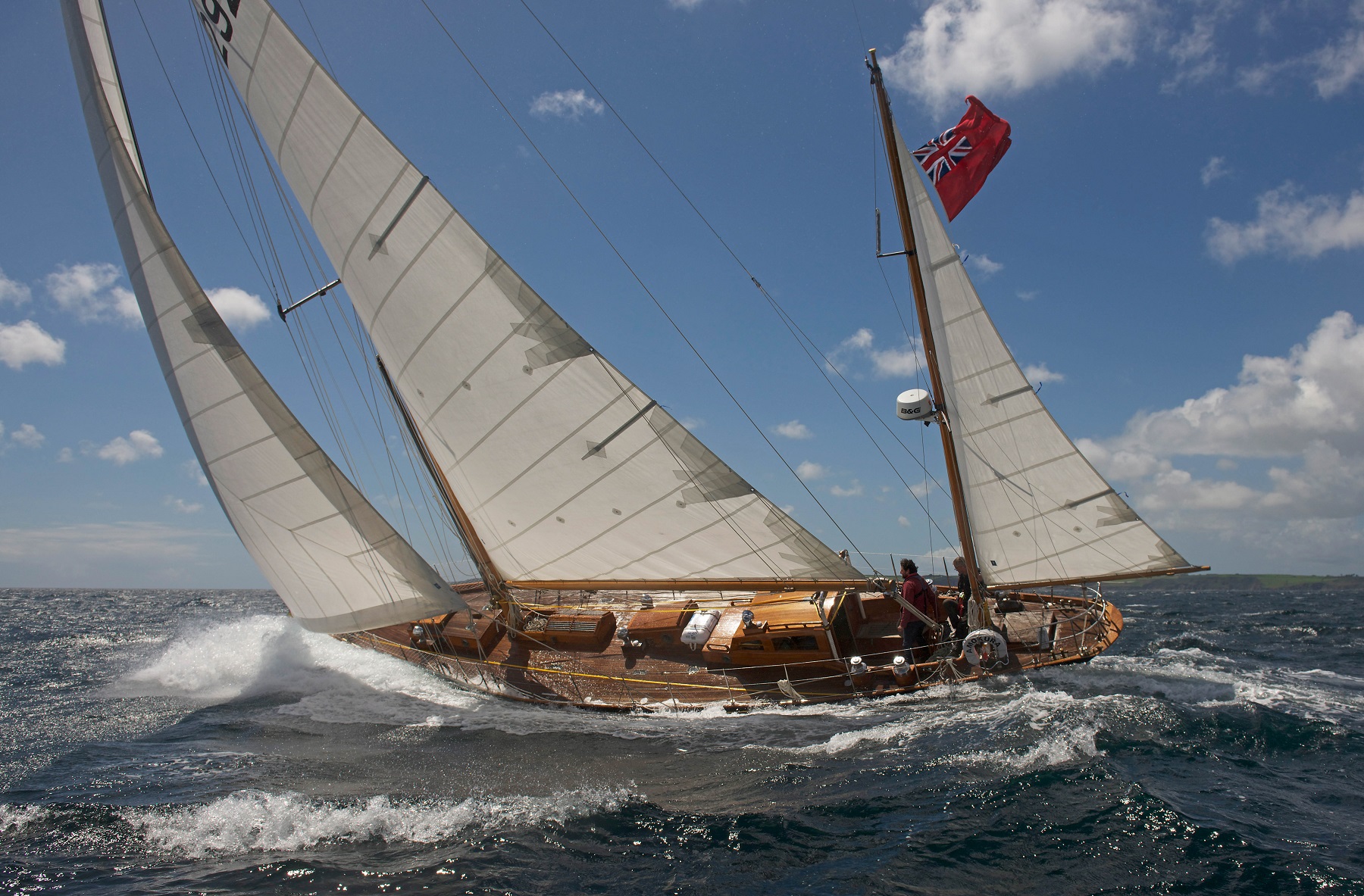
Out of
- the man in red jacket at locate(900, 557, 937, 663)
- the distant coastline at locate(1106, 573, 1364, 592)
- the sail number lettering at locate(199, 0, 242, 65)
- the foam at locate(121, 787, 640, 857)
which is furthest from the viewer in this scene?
the distant coastline at locate(1106, 573, 1364, 592)

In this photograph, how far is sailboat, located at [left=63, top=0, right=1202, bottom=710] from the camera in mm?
12641

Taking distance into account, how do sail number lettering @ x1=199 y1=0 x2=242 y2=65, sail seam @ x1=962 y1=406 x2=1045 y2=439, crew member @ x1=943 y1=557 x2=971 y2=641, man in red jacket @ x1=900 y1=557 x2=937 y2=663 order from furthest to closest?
1. crew member @ x1=943 y1=557 x2=971 y2=641
2. sail seam @ x1=962 y1=406 x2=1045 y2=439
3. sail number lettering @ x1=199 y1=0 x2=242 y2=65
4. man in red jacket @ x1=900 y1=557 x2=937 y2=663

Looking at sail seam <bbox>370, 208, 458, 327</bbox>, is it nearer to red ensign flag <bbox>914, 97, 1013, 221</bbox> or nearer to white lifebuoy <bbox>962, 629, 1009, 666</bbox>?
red ensign flag <bbox>914, 97, 1013, 221</bbox>

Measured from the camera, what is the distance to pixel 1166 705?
1114 centimetres

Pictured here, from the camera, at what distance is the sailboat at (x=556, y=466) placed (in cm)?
1264

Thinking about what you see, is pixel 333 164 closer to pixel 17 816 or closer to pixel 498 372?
pixel 498 372

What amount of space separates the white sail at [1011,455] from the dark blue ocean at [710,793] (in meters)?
2.31

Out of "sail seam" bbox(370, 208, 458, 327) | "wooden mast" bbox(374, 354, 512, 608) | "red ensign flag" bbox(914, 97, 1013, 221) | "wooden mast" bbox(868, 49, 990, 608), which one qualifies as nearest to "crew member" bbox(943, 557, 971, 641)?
"wooden mast" bbox(868, 49, 990, 608)

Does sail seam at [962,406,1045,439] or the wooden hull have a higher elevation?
sail seam at [962,406,1045,439]

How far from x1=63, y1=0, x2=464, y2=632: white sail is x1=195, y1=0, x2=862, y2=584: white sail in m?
2.25

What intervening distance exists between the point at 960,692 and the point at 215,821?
10453 millimetres

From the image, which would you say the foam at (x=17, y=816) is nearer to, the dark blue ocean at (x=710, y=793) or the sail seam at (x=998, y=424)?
the dark blue ocean at (x=710, y=793)

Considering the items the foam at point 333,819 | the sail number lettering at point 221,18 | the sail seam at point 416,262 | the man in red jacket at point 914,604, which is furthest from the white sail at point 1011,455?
the sail number lettering at point 221,18

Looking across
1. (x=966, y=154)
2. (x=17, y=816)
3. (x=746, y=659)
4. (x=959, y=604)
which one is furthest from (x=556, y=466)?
(x=966, y=154)
